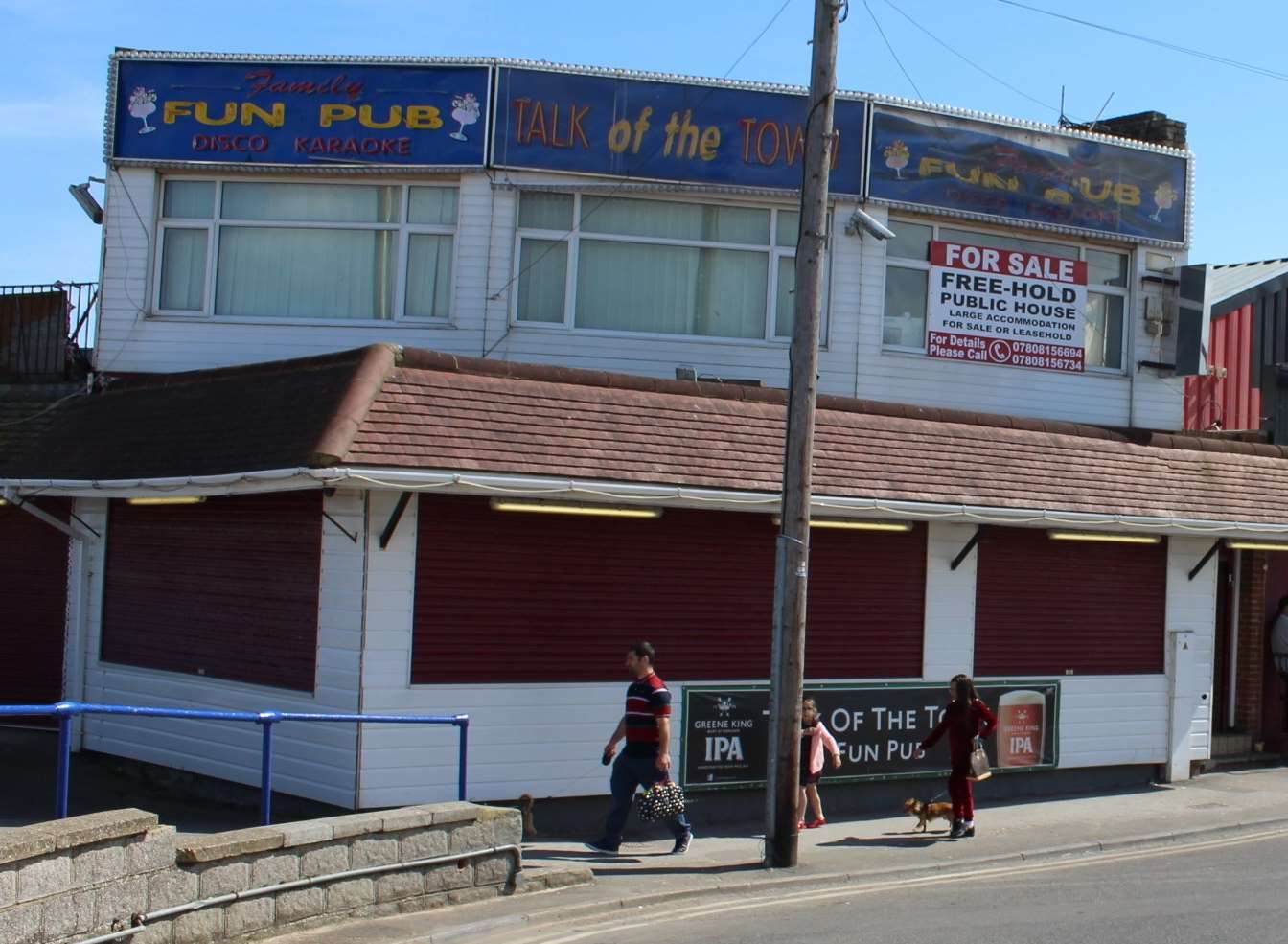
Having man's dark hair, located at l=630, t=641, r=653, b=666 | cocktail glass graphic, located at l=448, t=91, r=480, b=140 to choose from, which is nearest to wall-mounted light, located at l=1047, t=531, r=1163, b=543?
man's dark hair, located at l=630, t=641, r=653, b=666

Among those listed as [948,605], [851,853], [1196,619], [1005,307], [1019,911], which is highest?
[1005,307]

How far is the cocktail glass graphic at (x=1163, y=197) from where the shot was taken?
17.8 m

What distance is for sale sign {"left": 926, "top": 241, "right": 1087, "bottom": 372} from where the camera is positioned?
54.5 feet

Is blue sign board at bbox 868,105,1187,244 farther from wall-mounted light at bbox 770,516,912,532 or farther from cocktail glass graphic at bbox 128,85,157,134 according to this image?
Answer: cocktail glass graphic at bbox 128,85,157,134

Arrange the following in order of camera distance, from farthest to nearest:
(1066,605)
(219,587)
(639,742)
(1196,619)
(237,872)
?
(1196,619)
(1066,605)
(219,587)
(639,742)
(237,872)

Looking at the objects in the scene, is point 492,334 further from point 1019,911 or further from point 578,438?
point 1019,911

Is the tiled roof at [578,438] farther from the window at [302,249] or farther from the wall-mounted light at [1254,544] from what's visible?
the window at [302,249]

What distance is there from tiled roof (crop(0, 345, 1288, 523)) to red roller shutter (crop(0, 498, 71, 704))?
1270 mm

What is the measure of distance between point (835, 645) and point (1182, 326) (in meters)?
6.69

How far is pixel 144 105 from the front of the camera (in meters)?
15.6

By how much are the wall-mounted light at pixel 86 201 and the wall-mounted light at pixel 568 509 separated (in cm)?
678

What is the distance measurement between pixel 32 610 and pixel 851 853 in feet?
29.2

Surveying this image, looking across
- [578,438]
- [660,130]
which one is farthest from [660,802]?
[660,130]

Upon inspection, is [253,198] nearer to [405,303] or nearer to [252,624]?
[405,303]
